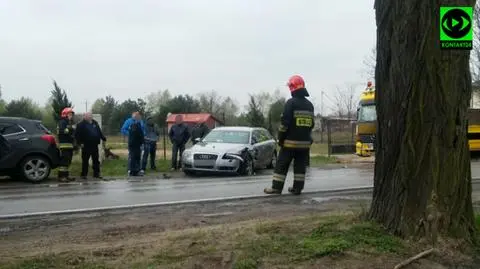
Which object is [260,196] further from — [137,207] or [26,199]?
[26,199]

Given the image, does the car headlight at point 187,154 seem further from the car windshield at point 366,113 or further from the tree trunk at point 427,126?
the tree trunk at point 427,126

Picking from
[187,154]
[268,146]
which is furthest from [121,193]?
[268,146]

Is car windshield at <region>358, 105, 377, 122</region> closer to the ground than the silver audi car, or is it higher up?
higher up

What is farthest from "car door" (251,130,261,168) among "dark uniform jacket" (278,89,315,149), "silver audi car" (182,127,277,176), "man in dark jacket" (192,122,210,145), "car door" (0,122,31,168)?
"dark uniform jacket" (278,89,315,149)

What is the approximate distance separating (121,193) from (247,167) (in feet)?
19.3

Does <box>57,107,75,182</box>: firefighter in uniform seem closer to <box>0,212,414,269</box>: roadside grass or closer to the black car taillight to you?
the black car taillight

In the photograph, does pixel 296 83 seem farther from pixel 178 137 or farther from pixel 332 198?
Answer: pixel 178 137

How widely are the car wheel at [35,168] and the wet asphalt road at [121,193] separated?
31.7 inches

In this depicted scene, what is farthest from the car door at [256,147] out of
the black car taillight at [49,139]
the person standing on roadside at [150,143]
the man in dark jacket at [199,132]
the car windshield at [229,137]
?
the black car taillight at [49,139]

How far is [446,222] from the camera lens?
17.3 ft

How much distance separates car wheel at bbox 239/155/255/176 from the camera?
16094 millimetres

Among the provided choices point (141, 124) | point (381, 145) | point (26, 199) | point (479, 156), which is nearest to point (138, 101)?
point (479, 156)

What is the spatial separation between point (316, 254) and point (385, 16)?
7.73 ft

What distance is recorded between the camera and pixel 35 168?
551 inches
